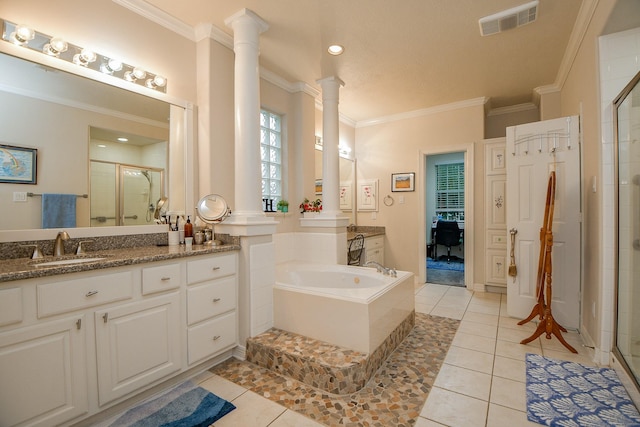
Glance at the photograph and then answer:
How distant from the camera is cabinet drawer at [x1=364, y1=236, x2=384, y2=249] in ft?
14.5

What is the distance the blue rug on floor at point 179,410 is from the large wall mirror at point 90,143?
1205mm

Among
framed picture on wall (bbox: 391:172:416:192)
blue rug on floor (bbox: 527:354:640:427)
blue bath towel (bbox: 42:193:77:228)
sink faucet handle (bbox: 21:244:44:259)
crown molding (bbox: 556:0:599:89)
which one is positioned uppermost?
crown molding (bbox: 556:0:599:89)

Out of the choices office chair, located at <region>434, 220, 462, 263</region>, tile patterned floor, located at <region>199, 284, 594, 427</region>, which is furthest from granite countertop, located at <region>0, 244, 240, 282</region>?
office chair, located at <region>434, 220, 462, 263</region>

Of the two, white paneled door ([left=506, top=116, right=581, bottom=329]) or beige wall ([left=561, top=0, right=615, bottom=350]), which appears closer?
beige wall ([left=561, top=0, right=615, bottom=350])

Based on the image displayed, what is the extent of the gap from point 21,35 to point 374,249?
423 centimetres

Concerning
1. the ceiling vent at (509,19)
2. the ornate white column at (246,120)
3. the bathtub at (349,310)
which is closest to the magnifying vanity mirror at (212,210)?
the ornate white column at (246,120)

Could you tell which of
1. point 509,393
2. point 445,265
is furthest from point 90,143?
point 445,265

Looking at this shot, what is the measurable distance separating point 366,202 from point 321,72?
7.89 feet

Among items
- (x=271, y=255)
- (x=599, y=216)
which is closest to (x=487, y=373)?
(x=599, y=216)

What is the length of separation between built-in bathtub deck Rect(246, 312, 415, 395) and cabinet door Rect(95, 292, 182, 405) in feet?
1.91

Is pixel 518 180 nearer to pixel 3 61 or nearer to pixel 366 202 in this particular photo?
pixel 366 202

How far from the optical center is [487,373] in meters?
2.04

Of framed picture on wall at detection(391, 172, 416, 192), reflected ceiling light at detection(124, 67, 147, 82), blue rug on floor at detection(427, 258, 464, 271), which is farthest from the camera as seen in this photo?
blue rug on floor at detection(427, 258, 464, 271)

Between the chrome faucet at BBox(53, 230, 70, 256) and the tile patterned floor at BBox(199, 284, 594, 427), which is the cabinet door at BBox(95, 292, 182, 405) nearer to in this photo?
the tile patterned floor at BBox(199, 284, 594, 427)
